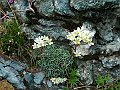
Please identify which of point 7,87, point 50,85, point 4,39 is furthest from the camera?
point 4,39

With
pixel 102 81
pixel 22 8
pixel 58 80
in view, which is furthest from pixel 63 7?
pixel 102 81

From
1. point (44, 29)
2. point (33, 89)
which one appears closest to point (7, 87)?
point (33, 89)

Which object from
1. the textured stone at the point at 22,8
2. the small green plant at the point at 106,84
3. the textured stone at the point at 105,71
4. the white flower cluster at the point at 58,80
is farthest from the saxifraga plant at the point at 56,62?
the textured stone at the point at 22,8

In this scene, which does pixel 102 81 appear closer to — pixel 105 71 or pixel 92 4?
pixel 105 71

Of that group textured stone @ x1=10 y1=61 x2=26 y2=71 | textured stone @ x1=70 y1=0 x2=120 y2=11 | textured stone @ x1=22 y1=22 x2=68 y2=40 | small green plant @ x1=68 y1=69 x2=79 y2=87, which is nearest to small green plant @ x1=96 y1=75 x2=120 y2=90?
small green plant @ x1=68 y1=69 x2=79 y2=87

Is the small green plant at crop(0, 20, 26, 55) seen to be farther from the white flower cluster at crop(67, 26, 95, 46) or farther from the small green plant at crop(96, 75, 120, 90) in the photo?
the small green plant at crop(96, 75, 120, 90)

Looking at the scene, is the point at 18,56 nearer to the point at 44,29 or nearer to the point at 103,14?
the point at 44,29

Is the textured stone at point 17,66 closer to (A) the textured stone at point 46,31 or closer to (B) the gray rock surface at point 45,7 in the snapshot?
(A) the textured stone at point 46,31
